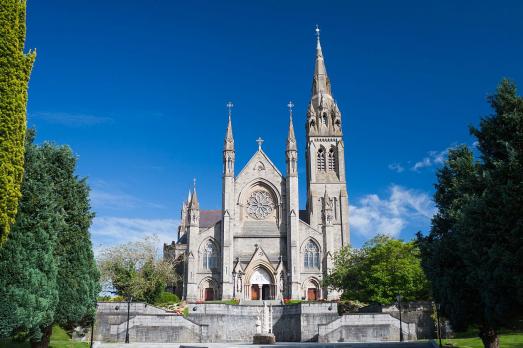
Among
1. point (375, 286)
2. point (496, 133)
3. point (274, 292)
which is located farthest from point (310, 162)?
point (496, 133)

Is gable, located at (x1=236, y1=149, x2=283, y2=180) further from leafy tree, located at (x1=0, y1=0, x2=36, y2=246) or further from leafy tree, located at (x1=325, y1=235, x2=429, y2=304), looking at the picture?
leafy tree, located at (x1=0, y1=0, x2=36, y2=246)

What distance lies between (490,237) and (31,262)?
14.8 m

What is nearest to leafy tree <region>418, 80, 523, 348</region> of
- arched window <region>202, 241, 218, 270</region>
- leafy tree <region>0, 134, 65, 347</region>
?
leafy tree <region>0, 134, 65, 347</region>

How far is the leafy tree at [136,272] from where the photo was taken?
47.0 meters

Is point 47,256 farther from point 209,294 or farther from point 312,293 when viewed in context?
point 312,293

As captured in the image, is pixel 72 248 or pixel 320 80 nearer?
pixel 72 248

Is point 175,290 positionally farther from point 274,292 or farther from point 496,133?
point 496,133

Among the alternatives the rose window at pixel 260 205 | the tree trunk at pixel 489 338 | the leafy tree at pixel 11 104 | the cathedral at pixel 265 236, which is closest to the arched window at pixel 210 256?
the cathedral at pixel 265 236

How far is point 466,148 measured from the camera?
25078mm

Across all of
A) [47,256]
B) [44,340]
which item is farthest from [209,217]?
[47,256]

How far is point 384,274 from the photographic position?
4103 cm

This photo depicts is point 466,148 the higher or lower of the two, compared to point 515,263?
higher

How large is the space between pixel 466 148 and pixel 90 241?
18104mm

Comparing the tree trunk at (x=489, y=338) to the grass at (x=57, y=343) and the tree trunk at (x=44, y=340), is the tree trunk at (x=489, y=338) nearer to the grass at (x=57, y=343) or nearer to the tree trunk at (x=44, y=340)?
the tree trunk at (x=44, y=340)
